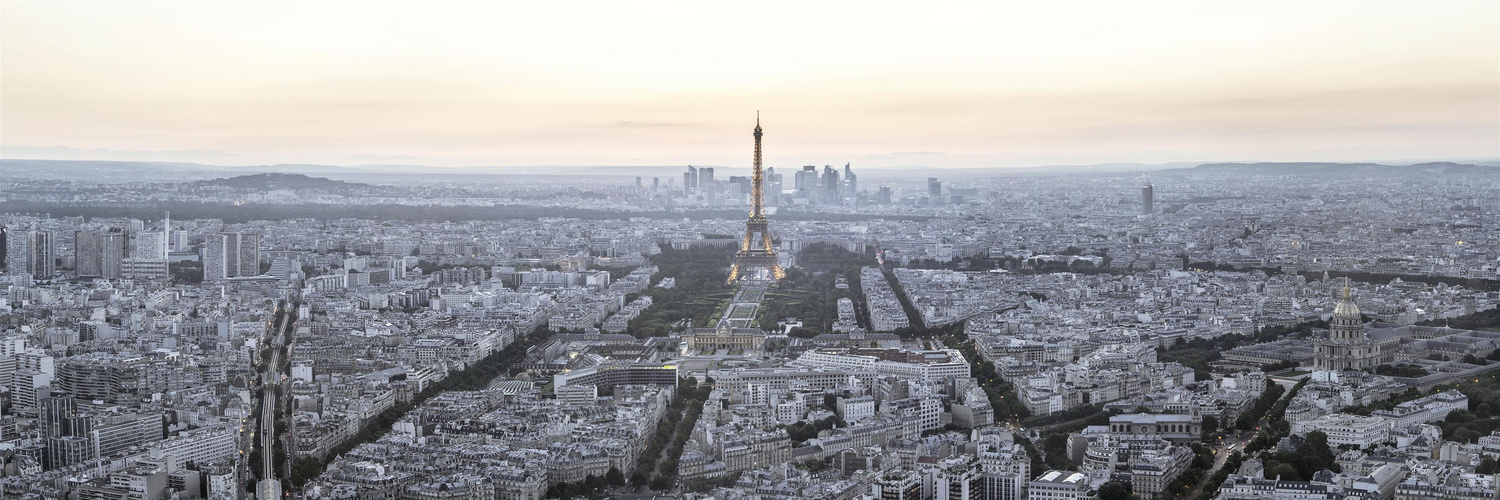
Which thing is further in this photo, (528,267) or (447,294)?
(528,267)

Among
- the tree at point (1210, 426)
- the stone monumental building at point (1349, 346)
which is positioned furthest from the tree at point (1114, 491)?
the stone monumental building at point (1349, 346)

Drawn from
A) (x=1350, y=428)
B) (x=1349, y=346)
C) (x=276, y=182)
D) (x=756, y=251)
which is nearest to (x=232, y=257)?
(x=756, y=251)

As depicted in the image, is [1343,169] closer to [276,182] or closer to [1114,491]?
[1114,491]

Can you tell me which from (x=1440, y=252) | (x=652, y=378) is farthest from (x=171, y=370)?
(x=1440, y=252)

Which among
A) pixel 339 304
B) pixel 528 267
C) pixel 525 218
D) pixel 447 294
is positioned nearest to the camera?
pixel 339 304

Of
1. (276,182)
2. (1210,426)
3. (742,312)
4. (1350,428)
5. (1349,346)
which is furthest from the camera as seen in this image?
(276,182)

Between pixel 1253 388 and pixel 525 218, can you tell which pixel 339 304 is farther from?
pixel 525 218

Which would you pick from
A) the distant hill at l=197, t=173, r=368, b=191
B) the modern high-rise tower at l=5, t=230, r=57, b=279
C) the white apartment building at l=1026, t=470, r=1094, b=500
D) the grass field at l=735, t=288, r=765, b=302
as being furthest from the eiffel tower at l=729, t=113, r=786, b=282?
the distant hill at l=197, t=173, r=368, b=191
